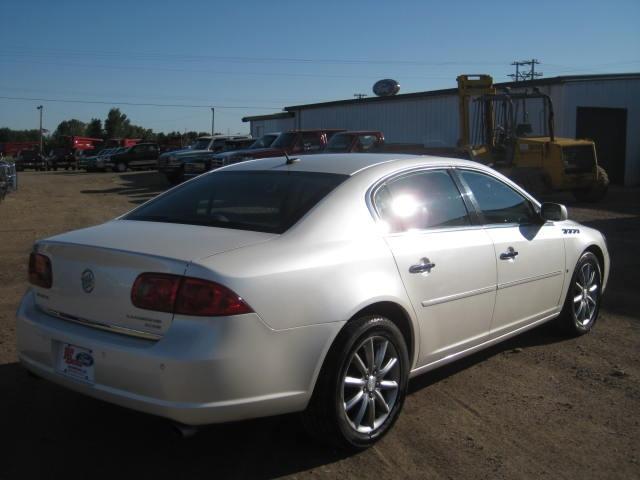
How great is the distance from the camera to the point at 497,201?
4.96 meters

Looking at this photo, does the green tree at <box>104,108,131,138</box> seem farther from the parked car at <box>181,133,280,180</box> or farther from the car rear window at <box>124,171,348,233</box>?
the car rear window at <box>124,171,348,233</box>

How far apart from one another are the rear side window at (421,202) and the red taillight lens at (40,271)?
6.11ft

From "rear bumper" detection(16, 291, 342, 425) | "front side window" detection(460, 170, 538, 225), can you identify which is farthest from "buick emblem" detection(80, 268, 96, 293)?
"front side window" detection(460, 170, 538, 225)

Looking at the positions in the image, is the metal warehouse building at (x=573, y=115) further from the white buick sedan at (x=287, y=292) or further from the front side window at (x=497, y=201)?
the white buick sedan at (x=287, y=292)

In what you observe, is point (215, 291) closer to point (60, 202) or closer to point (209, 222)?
point (209, 222)

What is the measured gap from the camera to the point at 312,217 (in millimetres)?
3703

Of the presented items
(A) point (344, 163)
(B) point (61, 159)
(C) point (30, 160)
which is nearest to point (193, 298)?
(A) point (344, 163)

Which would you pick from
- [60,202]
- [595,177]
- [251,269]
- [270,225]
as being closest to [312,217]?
[270,225]

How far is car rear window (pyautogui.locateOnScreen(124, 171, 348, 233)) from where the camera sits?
12.6 ft

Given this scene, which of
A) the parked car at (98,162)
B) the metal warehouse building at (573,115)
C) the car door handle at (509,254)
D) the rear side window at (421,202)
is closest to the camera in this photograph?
the rear side window at (421,202)

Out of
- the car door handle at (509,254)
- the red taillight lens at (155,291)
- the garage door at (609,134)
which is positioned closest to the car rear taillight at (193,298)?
the red taillight lens at (155,291)

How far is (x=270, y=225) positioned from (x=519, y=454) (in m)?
1.82

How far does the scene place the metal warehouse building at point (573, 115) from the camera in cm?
2269

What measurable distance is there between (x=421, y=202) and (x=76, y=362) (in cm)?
223
